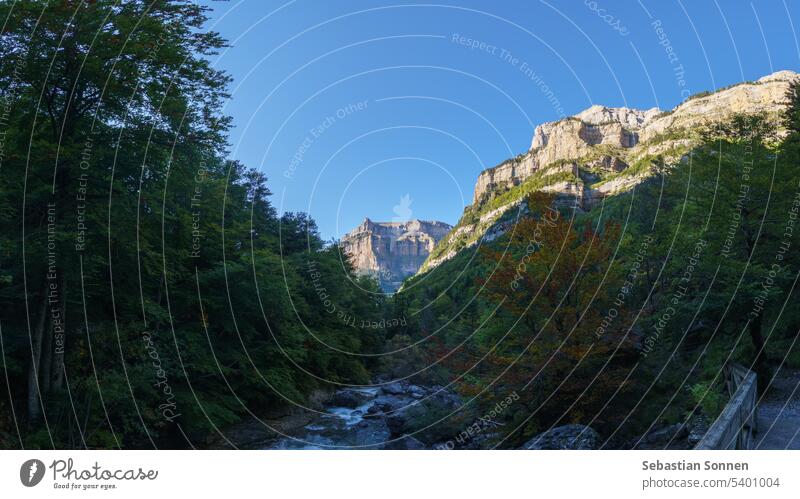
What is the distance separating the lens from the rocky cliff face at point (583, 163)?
327 ft

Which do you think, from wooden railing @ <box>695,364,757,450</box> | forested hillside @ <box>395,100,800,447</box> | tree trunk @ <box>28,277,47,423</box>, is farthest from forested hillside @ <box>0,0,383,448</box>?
wooden railing @ <box>695,364,757,450</box>

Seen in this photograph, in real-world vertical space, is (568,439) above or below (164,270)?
below

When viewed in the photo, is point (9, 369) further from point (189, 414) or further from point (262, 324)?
point (262, 324)

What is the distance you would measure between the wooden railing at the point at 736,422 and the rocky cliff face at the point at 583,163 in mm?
70215

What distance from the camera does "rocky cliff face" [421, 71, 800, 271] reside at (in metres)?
99.5

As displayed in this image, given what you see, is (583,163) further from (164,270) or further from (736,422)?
(736,422)

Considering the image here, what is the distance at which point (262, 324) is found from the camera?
979 inches

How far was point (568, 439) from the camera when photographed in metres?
11.2

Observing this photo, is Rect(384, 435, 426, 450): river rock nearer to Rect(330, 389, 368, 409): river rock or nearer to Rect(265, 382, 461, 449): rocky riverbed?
Rect(265, 382, 461, 449): rocky riverbed

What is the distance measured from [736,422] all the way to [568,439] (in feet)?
16.6

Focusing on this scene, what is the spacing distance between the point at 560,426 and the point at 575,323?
2.70 metres

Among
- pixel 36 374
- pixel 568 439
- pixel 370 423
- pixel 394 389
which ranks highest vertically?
pixel 36 374

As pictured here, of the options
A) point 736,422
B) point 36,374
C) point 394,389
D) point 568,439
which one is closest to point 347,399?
point 394,389
